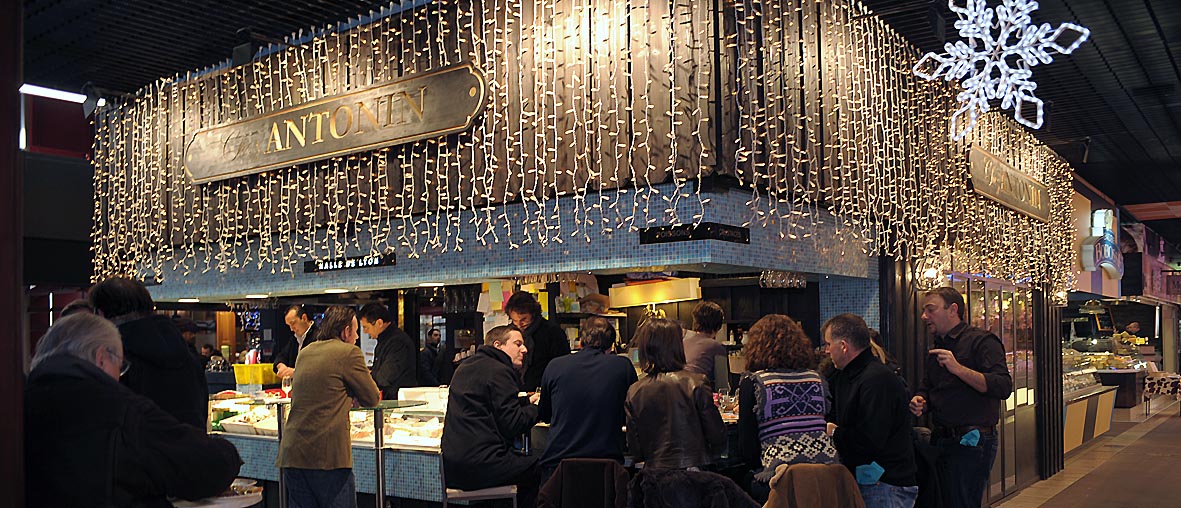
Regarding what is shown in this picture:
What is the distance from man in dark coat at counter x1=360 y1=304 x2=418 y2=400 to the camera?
714cm

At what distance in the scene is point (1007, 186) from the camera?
973cm

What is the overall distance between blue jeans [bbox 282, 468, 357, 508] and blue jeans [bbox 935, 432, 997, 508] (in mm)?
3586

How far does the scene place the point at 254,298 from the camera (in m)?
9.23

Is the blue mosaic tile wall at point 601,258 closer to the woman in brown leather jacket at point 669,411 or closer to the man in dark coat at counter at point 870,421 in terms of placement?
the woman in brown leather jacket at point 669,411

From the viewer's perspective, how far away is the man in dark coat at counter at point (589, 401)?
5.07m

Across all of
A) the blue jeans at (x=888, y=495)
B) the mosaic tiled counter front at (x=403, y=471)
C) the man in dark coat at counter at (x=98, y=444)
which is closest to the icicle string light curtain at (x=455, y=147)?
the mosaic tiled counter front at (x=403, y=471)

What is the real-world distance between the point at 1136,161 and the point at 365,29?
34.7ft

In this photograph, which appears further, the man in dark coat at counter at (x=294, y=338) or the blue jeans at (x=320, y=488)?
the man in dark coat at counter at (x=294, y=338)

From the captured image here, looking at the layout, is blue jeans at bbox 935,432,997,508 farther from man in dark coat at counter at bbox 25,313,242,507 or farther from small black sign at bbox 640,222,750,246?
man in dark coat at counter at bbox 25,313,242,507

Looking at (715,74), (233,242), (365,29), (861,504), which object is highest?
(365,29)

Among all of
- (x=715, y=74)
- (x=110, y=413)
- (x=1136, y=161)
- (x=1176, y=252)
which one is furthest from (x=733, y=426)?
(x=1176, y=252)

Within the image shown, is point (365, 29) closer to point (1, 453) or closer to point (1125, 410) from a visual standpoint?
point (1, 453)

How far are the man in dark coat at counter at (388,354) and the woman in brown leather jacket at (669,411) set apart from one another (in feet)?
8.84

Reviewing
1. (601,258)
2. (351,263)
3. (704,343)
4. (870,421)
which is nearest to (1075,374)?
(704,343)
